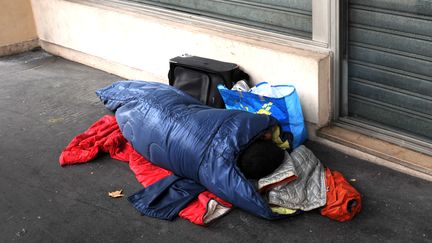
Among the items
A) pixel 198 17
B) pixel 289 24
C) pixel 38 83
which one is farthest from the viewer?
pixel 38 83

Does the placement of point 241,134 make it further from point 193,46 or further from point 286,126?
point 193,46

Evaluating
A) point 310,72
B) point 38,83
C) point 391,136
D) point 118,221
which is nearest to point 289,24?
point 310,72

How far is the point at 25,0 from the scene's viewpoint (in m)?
7.73

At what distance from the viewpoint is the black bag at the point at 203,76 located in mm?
5121

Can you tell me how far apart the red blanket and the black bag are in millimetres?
732

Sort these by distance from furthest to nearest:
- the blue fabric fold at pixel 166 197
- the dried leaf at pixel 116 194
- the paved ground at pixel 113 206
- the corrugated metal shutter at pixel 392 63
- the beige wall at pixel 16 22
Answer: the beige wall at pixel 16 22 → the dried leaf at pixel 116 194 → the corrugated metal shutter at pixel 392 63 → the blue fabric fold at pixel 166 197 → the paved ground at pixel 113 206

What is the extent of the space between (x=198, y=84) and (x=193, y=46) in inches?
18.4

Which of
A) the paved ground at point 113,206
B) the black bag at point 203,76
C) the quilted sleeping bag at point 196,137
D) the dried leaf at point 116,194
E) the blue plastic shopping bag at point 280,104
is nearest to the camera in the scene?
the paved ground at point 113,206

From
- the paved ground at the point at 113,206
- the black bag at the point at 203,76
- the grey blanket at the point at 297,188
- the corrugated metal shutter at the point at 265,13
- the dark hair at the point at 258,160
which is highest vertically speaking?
the corrugated metal shutter at the point at 265,13

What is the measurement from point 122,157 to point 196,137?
936 millimetres

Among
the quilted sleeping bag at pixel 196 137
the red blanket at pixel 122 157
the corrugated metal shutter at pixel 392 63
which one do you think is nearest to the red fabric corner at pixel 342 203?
the quilted sleeping bag at pixel 196 137

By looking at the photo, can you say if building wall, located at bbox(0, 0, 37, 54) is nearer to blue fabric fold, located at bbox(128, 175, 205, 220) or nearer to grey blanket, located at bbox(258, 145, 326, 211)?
blue fabric fold, located at bbox(128, 175, 205, 220)

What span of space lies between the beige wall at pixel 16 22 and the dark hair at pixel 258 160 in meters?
4.84

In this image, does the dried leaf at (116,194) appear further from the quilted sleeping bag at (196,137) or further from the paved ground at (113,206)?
the quilted sleeping bag at (196,137)
